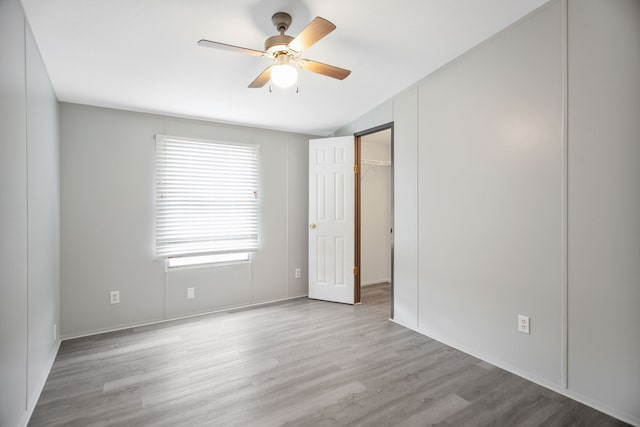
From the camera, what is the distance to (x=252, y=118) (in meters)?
3.71

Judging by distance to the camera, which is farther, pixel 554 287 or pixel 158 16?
pixel 554 287

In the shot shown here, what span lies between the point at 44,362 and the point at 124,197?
1.64 meters

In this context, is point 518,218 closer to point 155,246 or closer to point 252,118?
point 252,118

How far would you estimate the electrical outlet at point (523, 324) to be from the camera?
7.21 feet

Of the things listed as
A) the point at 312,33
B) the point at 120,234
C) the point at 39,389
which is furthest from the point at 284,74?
the point at 39,389

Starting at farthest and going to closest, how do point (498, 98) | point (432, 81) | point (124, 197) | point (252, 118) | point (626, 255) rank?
point (252, 118) → point (124, 197) → point (432, 81) → point (498, 98) → point (626, 255)

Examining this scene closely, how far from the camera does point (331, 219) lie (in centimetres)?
411

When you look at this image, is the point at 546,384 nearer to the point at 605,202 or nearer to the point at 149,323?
the point at 605,202

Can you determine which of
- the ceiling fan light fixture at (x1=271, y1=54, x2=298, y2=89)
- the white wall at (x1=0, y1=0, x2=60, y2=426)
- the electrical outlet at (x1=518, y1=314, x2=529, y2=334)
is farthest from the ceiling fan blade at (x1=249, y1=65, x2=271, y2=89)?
the electrical outlet at (x1=518, y1=314, x2=529, y2=334)

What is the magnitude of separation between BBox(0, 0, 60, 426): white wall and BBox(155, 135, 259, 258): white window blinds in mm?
1062

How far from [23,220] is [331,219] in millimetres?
3014

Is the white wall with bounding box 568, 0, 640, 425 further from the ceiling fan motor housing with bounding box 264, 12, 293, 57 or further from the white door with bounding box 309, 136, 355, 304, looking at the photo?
the white door with bounding box 309, 136, 355, 304

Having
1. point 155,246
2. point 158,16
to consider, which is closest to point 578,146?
point 158,16

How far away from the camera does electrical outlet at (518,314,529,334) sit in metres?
2.20
